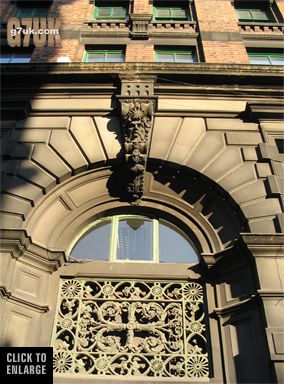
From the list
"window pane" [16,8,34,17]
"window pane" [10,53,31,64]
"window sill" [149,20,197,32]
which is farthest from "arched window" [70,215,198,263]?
"window pane" [16,8,34,17]

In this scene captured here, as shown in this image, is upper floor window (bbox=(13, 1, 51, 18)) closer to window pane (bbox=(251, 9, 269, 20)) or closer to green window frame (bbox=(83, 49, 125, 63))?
green window frame (bbox=(83, 49, 125, 63))

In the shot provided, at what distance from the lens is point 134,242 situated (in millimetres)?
8828

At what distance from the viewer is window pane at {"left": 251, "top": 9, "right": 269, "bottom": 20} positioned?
587 inches

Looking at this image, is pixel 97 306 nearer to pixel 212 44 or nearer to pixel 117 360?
pixel 117 360

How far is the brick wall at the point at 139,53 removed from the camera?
1240 centimetres

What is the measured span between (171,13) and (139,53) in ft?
11.6

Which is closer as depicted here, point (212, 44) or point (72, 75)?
point (72, 75)

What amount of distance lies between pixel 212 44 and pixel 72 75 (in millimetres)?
5020

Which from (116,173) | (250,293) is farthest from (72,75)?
(250,293)

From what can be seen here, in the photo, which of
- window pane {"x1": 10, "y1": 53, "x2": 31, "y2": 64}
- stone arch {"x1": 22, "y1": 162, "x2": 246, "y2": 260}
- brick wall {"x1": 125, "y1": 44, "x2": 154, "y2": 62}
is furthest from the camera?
window pane {"x1": 10, "y1": 53, "x2": 31, "y2": 64}

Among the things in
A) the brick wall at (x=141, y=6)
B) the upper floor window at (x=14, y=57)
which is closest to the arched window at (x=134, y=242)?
the upper floor window at (x=14, y=57)

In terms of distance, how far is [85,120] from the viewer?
996cm

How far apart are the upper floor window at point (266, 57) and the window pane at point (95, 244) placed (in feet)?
26.2

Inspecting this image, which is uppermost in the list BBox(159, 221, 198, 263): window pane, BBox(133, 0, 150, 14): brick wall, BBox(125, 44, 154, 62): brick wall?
BBox(133, 0, 150, 14): brick wall
